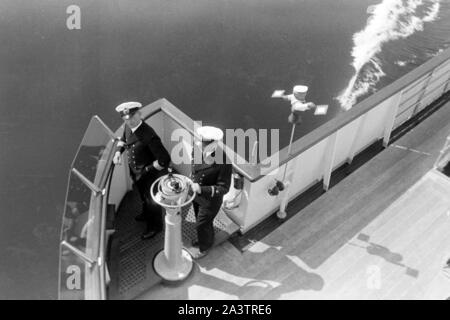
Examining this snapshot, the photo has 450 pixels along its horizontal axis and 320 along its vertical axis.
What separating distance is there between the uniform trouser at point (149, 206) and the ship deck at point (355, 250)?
25.2 inches

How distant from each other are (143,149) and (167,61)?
11.7 m

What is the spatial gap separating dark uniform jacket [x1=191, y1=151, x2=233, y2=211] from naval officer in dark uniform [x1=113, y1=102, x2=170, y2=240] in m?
0.46

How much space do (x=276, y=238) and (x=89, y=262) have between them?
2.19 m

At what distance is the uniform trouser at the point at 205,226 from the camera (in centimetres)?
558

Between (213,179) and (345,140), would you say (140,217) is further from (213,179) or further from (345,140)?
(345,140)

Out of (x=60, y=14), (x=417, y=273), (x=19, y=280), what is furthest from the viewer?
(x=60, y=14)

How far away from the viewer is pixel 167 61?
666 inches

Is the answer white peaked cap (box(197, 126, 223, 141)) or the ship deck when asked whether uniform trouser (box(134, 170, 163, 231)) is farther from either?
white peaked cap (box(197, 126, 223, 141))

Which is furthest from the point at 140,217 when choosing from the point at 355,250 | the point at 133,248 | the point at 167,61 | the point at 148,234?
the point at 167,61

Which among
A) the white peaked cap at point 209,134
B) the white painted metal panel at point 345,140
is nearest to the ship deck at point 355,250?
the white painted metal panel at point 345,140

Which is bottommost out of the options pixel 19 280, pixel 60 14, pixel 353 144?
pixel 19 280
